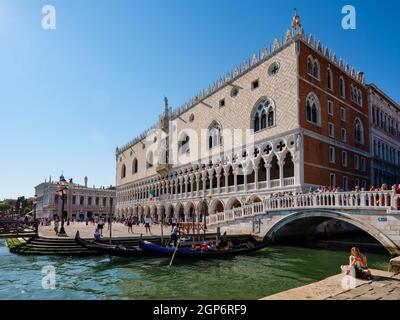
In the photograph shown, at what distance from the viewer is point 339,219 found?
1430cm

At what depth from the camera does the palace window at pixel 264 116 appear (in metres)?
22.9

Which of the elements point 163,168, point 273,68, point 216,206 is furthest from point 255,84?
point 163,168

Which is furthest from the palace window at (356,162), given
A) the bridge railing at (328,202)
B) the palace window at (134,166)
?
the palace window at (134,166)

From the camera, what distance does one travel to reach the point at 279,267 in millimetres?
11750

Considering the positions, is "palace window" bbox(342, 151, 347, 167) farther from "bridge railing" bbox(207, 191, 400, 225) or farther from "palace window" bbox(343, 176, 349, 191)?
"bridge railing" bbox(207, 191, 400, 225)

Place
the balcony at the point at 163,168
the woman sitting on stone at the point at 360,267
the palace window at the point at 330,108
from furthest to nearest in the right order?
the balcony at the point at 163,168
the palace window at the point at 330,108
the woman sitting on stone at the point at 360,267

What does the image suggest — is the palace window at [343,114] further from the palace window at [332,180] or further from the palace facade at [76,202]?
the palace facade at [76,202]

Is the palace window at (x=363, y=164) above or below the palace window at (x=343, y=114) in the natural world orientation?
below

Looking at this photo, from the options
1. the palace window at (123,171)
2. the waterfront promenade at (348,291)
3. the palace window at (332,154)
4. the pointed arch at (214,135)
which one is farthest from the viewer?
the palace window at (123,171)

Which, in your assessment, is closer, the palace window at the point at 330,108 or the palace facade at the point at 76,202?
the palace window at the point at 330,108

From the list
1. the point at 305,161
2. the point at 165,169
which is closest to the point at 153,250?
the point at 305,161

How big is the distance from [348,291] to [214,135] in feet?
75.8

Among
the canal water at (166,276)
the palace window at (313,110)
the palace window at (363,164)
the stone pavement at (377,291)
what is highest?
the palace window at (313,110)
